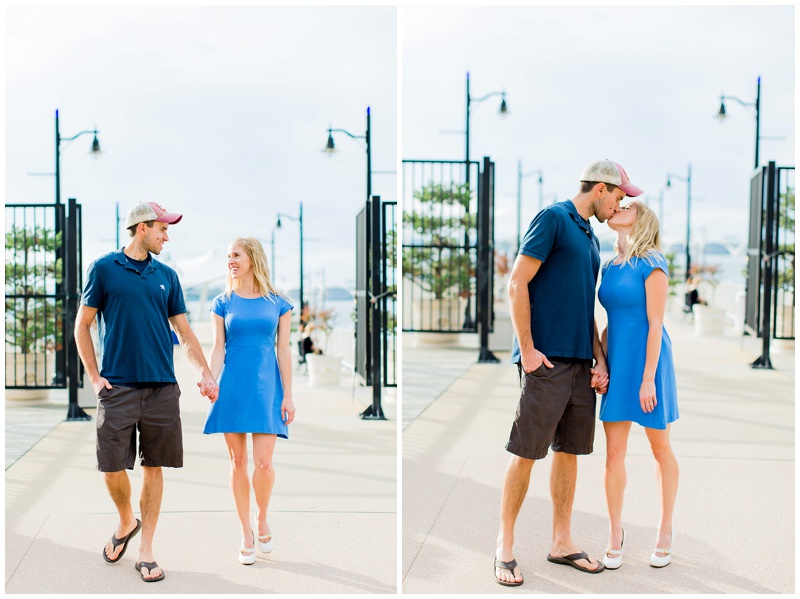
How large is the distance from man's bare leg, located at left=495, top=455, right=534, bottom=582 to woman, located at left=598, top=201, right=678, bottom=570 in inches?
14.8

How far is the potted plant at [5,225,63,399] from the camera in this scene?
8.87 meters

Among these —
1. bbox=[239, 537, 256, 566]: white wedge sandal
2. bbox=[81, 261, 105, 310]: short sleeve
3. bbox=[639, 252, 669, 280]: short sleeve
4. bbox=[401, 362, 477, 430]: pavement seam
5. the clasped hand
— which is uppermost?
bbox=[639, 252, 669, 280]: short sleeve

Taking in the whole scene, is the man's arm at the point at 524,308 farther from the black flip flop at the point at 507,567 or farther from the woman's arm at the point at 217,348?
the woman's arm at the point at 217,348

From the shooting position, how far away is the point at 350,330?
13.3m


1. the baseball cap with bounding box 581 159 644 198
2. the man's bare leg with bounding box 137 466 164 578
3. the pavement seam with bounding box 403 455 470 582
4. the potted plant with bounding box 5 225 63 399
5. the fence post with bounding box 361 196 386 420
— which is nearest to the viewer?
the baseball cap with bounding box 581 159 644 198

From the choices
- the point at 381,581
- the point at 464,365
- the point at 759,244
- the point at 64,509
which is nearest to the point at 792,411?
the point at 759,244

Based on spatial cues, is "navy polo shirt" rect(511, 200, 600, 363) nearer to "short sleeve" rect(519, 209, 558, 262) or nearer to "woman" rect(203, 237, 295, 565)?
"short sleeve" rect(519, 209, 558, 262)

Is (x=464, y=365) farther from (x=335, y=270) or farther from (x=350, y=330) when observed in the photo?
(x=335, y=270)

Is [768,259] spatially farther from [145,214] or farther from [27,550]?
[27,550]

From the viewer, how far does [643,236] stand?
12.3ft

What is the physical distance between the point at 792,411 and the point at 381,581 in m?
5.17

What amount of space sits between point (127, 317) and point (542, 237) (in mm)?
1690

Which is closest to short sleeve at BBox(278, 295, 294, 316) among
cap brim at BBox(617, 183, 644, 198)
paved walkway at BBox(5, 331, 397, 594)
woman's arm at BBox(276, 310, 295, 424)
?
woman's arm at BBox(276, 310, 295, 424)

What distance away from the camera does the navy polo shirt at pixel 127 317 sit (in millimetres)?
3686
